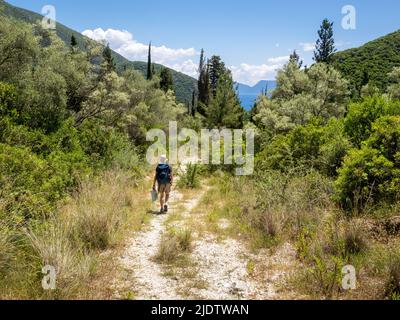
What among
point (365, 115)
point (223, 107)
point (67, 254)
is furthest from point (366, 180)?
point (223, 107)

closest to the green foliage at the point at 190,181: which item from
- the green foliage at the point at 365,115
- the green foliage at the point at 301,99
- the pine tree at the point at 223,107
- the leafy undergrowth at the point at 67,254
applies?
the green foliage at the point at 301,99

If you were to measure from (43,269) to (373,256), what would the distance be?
450 cm

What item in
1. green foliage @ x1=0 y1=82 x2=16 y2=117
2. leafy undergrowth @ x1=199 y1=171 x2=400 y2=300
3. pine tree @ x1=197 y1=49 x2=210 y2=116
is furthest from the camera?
pine tree @ x1=197 y1=49 x2=210 y2=116

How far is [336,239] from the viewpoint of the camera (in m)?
5.28

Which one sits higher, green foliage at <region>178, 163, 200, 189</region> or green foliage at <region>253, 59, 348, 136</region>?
green foliage at <region>253, 59, 348, 136</region>

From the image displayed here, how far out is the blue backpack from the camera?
29.5 feet

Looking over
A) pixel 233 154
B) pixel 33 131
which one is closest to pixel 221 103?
pixel 233 154

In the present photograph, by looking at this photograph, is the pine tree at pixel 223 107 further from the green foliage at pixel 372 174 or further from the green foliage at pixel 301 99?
the green foliage at pixel 372 174

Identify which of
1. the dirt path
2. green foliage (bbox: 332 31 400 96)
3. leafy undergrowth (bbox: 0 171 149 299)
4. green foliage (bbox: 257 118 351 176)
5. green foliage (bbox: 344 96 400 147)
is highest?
green foliage (bbox: 332 31 400 96)

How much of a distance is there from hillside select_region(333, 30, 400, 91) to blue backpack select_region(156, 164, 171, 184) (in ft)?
129

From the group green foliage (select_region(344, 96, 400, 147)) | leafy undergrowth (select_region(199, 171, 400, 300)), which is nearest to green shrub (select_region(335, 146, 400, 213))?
leafy undergrowth (select_region(199, 171, 400, 300))

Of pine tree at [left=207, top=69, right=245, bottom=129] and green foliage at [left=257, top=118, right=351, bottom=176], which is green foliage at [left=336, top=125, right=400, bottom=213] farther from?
pine tree at [left=207, top=69, right=245, bottom=129]

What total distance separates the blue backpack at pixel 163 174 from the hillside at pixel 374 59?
3940 cm
